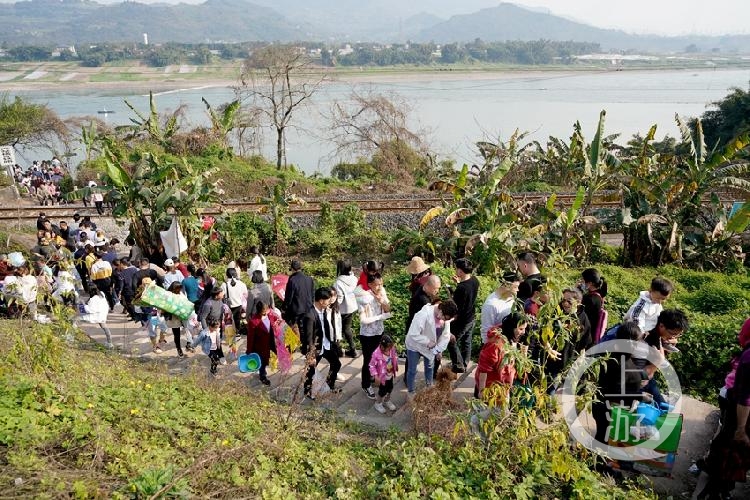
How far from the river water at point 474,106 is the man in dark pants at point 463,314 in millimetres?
20967

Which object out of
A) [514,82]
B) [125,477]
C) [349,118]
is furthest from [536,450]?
[514,82]

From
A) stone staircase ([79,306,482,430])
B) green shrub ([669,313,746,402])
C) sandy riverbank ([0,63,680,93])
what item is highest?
sandy riverbank ([0,63,680,93])

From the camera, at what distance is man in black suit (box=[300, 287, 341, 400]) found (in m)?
5.64

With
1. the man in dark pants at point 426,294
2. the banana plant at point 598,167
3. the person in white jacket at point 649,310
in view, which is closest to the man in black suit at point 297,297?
the man in dark pants at point 426,294

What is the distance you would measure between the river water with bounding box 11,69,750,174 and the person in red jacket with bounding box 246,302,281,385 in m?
21.7

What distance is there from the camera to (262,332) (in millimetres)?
6043

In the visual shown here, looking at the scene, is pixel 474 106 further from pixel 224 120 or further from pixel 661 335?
pixel 661 335

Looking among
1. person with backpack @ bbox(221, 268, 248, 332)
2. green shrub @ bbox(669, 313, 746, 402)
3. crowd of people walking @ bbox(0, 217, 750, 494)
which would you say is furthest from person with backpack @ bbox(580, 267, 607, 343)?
person with backpack @ bbox(221, 268, 248, 332)

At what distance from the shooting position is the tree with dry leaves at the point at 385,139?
22.8m

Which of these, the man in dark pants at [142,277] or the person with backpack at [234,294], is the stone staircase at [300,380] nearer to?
the man in dark pants at [142,277]

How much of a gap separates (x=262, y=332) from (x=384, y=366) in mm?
1400

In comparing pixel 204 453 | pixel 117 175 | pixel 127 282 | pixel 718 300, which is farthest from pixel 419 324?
pixel 117 175

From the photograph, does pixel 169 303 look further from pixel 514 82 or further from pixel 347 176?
pixel 514 82

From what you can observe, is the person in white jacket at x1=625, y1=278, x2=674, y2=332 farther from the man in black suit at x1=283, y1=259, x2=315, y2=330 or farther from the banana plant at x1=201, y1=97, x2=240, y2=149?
the banana plant at x1=201, y1=97, x2=240, y2=149
